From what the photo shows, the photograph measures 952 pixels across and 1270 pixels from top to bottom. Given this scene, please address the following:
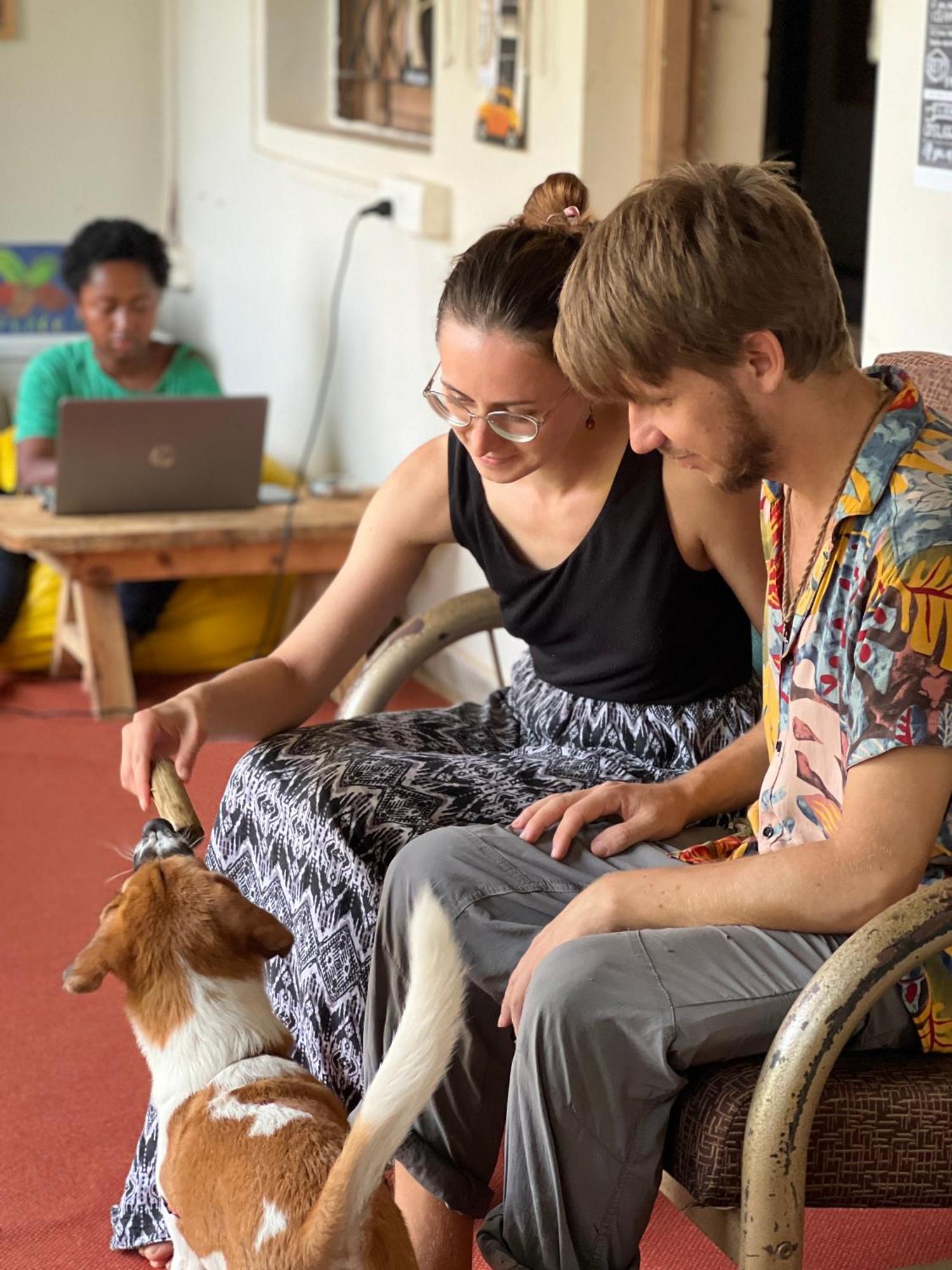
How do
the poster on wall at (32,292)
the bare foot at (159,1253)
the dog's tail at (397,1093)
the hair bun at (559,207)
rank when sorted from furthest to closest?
the poster on wall at (32,292), the bare foot at (159,1253), the hair bun at (559,207), the dog's tail at (397,1093)

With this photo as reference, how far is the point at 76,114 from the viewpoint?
18.8 ft

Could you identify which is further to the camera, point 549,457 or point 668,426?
point 549,457

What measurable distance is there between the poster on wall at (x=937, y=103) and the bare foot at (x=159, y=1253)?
5.31ft

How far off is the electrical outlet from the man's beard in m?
2.38

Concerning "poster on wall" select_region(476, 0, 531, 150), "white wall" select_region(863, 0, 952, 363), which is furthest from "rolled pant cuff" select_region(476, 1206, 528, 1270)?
"poster on wall" select_region(476, 0, 531, 150)

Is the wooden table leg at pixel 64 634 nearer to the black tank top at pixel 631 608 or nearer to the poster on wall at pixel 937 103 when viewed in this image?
the black tank top at pixel 631 608

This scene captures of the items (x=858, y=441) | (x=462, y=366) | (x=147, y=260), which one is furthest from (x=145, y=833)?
(x=147, y=260)

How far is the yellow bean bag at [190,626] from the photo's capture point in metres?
4.07

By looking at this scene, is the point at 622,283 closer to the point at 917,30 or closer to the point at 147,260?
the point at 917,30

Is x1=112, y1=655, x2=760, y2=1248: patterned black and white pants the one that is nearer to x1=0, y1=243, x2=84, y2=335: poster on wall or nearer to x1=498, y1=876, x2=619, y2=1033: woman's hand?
x1=498, y1=876, x2=619, y2=1033: woman's hand

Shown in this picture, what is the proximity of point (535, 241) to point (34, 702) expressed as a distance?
103 inches

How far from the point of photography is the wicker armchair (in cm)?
122

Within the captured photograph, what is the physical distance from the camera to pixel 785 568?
1469 mm

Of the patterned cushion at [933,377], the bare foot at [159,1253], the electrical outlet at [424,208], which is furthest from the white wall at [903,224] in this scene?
the electrical outlet at [424,208]
